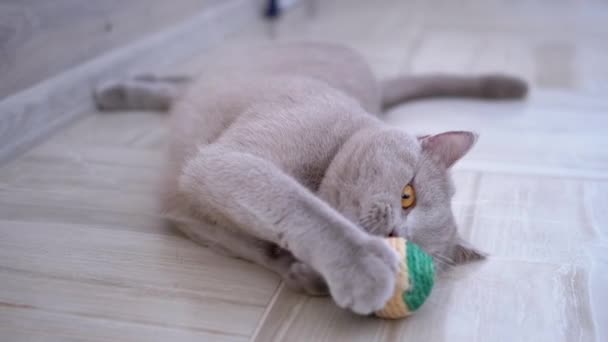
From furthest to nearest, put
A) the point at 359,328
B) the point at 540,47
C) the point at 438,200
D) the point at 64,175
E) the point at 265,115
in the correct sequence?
the point at 540,47
the point at 64,175
the point at 265,115
the point at 438,200
the point at 359,328

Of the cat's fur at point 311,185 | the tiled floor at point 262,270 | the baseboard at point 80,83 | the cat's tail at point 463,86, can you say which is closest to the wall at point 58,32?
the baseboard at point 80,83

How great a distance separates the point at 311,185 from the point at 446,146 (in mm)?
260

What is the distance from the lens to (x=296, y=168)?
3.88ft

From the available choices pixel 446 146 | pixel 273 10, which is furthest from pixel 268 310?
pixel 273 10

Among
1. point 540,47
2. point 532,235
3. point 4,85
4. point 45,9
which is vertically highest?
point 45,9

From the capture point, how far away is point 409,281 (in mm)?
975

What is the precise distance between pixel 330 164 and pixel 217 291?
31 cm

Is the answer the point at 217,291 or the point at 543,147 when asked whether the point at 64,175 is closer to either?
the point at 217,291

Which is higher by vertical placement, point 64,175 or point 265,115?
point 265,115

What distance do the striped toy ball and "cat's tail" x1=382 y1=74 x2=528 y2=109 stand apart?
113cm

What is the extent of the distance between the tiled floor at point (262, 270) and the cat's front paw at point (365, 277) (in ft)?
0.25

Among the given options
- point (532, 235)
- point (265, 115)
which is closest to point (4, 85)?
point (265, 115)

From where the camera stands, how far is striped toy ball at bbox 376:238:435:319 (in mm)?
972

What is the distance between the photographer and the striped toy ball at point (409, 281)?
972 mm
